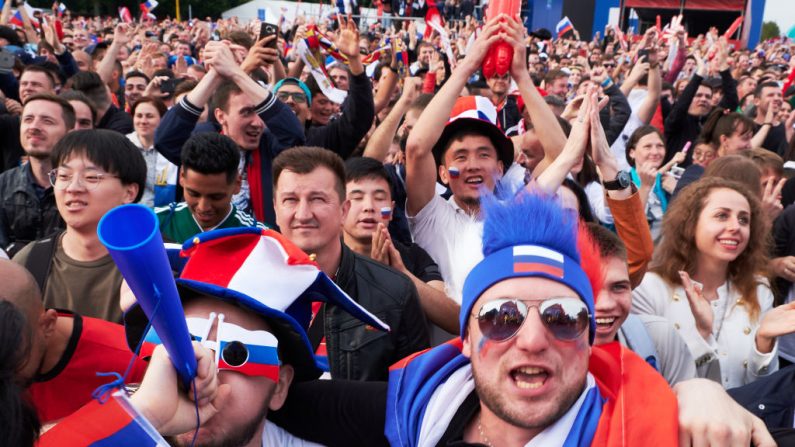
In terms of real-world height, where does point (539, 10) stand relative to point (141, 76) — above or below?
above

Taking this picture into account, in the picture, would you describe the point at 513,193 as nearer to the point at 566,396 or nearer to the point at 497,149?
the point at 566,396

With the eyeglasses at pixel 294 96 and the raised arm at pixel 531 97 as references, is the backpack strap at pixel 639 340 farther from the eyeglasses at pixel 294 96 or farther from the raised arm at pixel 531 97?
the eyeglasses at pixel 294 96

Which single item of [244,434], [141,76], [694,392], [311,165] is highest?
[141,76]

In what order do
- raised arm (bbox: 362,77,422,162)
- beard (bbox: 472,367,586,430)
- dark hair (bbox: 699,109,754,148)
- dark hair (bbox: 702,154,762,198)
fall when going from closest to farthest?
beard (bbox: 472,367,586,430) < dark hair (bbox: 702,154,762,198) < raised arm (bbox: 362,77,422,162) < dark hair (bbox: 699,109,754,148)

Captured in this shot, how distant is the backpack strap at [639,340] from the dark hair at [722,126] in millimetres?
4018

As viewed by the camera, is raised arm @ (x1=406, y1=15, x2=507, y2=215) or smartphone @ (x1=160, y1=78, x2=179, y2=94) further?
smartphone @ (x1=160, y1=78, x2=179, y2=94)

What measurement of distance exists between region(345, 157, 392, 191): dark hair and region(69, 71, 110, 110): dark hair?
157 inches

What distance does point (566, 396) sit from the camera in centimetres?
191

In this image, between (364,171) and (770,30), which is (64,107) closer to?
(364,171)

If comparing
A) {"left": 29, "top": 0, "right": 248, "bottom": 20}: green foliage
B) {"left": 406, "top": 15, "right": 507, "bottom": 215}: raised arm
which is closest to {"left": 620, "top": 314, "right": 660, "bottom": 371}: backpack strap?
{"left": 406, "top": 15, "right": 507, "bottom": 215}: raised arm

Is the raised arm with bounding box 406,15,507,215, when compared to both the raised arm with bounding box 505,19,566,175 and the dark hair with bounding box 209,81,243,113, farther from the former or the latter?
the dark hair with bounding box 209,81,243,113

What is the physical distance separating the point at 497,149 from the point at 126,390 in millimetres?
2677

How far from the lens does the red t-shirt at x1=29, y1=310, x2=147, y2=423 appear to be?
236cm

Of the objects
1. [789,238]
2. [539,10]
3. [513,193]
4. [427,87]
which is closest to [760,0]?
[539,10]
